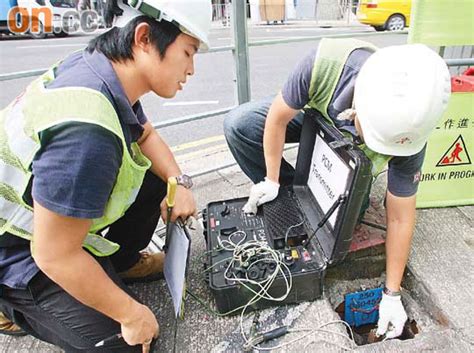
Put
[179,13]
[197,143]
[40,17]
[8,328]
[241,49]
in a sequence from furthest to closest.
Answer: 1. [40,17]
2. [197,143]
3. [241,49]
4. [8,328]
5. [179,13]

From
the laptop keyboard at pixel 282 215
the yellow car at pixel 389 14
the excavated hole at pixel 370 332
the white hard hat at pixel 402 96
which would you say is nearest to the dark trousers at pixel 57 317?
the laptop keyboard at pixel 282 215

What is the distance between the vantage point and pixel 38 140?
2.97ft

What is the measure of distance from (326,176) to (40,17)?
10.1 metres

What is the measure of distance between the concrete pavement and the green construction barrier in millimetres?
74

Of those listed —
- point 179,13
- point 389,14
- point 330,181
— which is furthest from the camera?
point 389,14

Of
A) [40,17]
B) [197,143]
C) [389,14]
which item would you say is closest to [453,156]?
[197,143]

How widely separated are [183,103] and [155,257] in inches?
132

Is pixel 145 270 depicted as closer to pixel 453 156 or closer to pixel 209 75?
pixel 453 156

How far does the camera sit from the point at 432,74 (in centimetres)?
113

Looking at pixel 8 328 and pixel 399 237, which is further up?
pixel 399 237

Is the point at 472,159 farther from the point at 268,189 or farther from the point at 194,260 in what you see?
the point at 194,260

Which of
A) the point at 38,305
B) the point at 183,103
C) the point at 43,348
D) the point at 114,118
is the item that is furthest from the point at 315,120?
the point at 183,103

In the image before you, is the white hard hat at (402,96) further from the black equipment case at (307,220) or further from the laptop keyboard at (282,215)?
the laptop keyboard at (282,215)

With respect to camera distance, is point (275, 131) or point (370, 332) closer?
point (370, 332)
